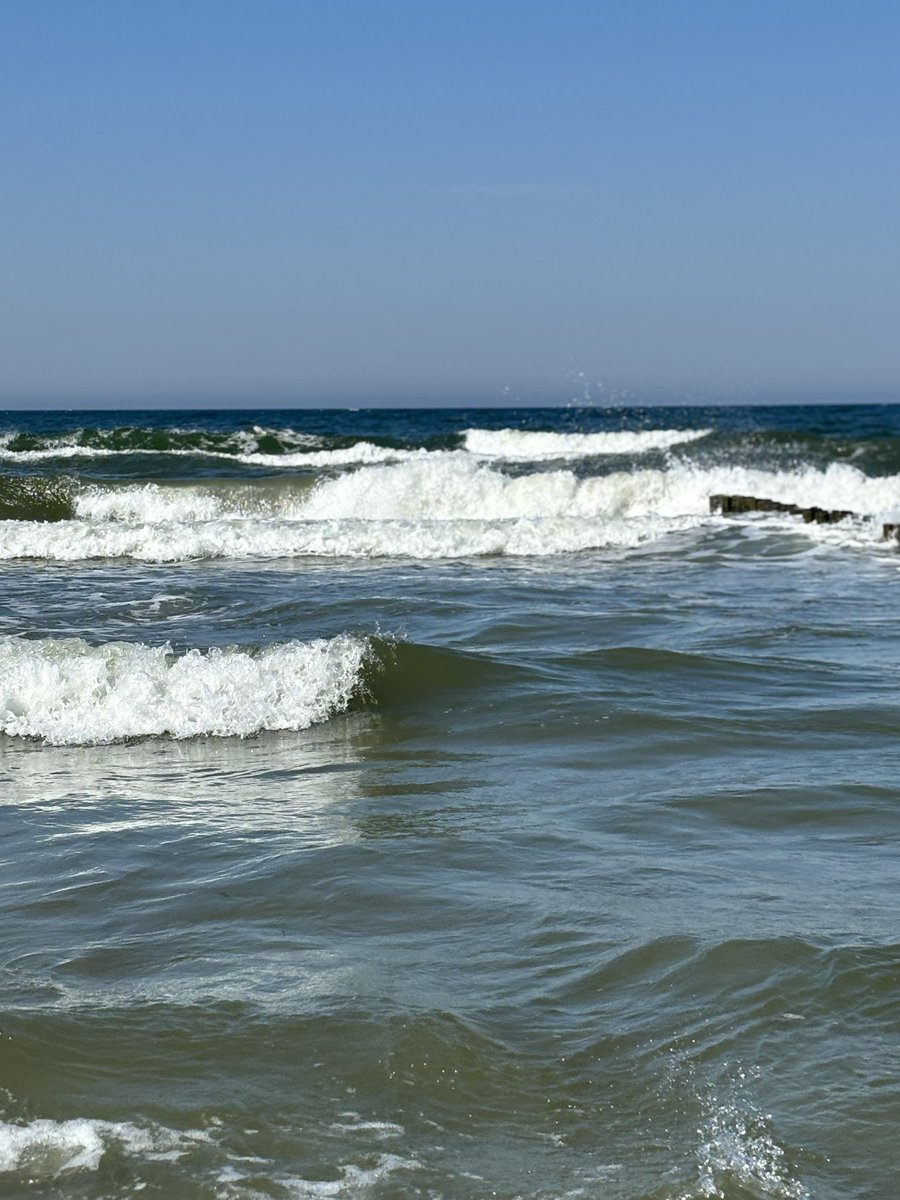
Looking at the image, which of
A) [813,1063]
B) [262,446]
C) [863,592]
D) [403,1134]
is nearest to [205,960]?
[403,1134]

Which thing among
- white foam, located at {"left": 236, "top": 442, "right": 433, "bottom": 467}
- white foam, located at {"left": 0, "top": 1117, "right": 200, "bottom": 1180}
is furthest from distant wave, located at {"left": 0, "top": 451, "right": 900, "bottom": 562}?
white foam, located at {"left": 0, "top": 1117, "right": 200, "bottom": 1180}

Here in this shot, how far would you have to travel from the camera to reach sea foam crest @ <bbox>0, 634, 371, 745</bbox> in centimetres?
702

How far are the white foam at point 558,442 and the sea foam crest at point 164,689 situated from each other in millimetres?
29719

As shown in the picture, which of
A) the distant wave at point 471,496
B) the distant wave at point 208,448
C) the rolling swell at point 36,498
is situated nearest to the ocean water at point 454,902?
the distant wave at point 471,496

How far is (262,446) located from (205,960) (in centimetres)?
3250

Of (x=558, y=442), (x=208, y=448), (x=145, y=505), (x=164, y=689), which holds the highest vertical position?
(x=558, y=442)

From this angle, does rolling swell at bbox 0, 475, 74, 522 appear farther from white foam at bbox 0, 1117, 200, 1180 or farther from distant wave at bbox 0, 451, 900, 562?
white foam at bbox 0, 1117, 200, 1180

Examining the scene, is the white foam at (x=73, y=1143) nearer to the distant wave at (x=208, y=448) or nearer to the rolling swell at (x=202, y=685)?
the rolling swell at (x=202, y=685)

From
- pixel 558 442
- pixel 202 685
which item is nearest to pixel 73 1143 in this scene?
pixel 202 685

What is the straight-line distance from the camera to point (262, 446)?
3547 centimetres

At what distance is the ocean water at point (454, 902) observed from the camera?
2.68 meters

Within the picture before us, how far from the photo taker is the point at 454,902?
4047 mm

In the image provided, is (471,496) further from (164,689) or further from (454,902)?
(454,902)

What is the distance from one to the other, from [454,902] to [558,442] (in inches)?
1419
